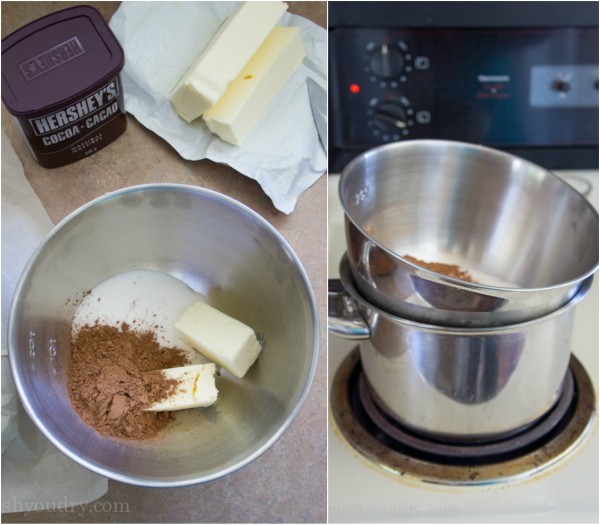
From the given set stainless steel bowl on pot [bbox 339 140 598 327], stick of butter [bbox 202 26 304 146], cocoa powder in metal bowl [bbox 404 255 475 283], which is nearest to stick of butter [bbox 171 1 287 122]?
stick of butter [bbox 202 26 304 146]

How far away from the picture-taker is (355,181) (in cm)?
67

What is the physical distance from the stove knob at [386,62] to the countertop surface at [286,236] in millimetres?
182

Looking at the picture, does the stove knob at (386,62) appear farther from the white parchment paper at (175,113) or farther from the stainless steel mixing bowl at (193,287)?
the stainless steel mixing bowl at (193,287)

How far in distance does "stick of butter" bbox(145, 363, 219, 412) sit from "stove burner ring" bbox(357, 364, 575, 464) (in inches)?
7.0

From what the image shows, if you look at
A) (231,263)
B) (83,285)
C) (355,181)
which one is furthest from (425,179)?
(83,285)

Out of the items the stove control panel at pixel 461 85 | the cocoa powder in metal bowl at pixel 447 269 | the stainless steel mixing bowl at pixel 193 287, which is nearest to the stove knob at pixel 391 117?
the stove control panel at pixel 461 85

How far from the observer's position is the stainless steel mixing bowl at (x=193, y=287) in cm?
52

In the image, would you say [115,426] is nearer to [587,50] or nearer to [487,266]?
[487,266]

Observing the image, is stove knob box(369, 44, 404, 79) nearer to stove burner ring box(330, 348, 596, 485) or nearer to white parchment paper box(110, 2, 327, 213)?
white parchment paper box(110, 2, 327, 213)

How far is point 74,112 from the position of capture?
0.58 metres

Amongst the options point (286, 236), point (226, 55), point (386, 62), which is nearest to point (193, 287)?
point (286, 236)

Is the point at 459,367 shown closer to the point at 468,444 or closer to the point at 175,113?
the point at 468,444

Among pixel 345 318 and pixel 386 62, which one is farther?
pixel 386 62

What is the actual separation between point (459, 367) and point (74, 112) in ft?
1.18
